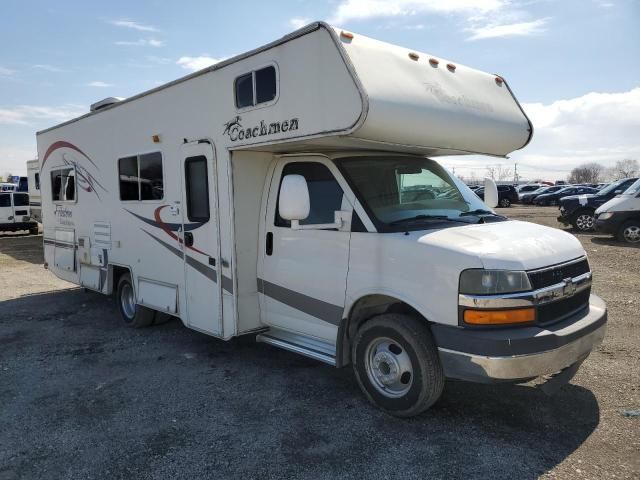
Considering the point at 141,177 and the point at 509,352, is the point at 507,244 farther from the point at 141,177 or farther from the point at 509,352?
the point at 141,177

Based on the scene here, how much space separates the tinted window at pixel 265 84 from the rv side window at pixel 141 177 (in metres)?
1.90

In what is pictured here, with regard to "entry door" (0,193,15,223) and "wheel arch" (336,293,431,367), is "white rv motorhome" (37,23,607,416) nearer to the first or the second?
"wheel arch" (336,293,431,367)

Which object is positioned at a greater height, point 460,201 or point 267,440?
point 460,201

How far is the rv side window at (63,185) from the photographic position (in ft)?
26.6

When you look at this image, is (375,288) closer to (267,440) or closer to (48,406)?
(267,440)

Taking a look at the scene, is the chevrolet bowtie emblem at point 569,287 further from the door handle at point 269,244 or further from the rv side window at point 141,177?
the rv side window at point 141,177

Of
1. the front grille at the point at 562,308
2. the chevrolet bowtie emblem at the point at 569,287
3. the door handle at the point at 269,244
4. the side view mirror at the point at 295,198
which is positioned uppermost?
the side view mirror at the point at 295,198

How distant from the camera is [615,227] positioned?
14.0 metres

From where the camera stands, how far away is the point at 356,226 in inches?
173

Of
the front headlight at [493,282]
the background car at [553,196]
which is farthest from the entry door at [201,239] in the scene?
the background car at [553,196]

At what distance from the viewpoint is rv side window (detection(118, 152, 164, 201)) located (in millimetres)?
6176

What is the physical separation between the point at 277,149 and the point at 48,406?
312 centimetres

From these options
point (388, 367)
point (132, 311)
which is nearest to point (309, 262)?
point (388, 367)

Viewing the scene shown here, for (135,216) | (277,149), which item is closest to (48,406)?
(135,216)
